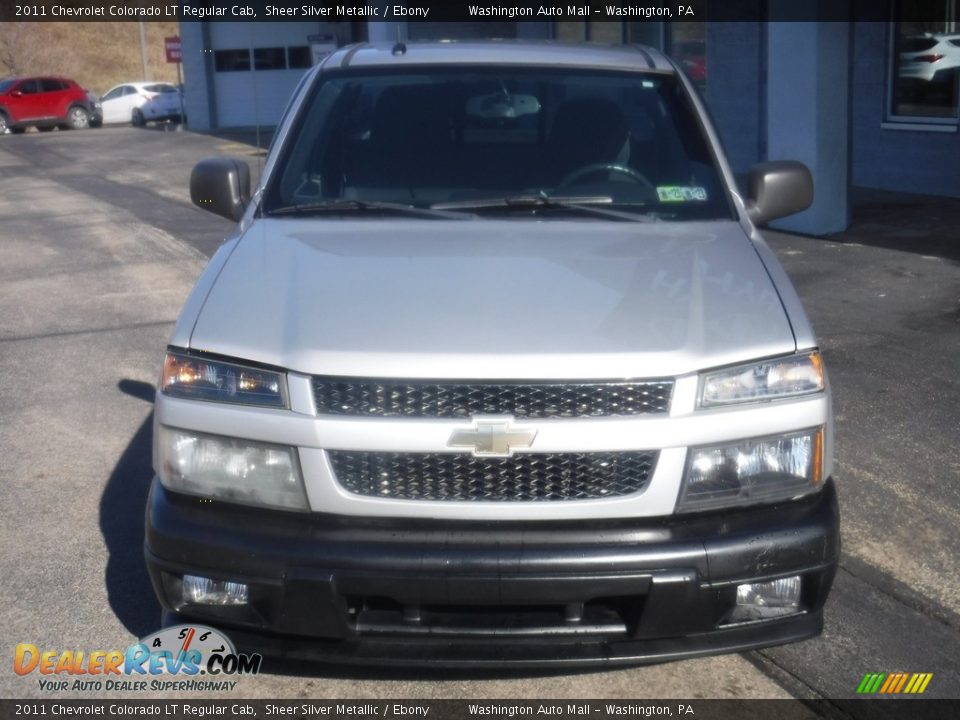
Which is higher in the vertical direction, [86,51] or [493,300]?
[86,51]

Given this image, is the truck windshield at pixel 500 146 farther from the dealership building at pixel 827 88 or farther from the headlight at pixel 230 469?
the dealership building at pixel 827 88

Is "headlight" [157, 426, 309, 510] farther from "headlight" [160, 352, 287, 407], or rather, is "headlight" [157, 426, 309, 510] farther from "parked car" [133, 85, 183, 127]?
"parked car" [133, 85, 183, 127]

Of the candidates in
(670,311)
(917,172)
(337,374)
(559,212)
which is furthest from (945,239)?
(337,374)

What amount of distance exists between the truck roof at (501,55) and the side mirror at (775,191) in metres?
0.63

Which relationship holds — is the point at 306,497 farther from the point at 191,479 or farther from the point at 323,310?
the point at 323,310

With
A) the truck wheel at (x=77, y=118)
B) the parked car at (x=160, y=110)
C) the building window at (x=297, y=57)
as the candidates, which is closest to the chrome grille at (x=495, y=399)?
the parked car at (x=160, y=110)

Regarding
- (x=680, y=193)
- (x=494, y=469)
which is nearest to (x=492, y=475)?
(x=494, y=469)

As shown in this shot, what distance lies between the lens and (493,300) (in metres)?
3.35

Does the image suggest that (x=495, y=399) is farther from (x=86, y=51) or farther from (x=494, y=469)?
(x=86, y=51)

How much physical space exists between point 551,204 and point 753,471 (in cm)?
145

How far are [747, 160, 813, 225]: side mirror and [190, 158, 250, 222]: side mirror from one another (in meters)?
1.93

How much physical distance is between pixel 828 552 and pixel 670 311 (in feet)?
2.56

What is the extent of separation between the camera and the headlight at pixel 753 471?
3080 millimetres

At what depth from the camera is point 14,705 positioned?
3531 millimetres
